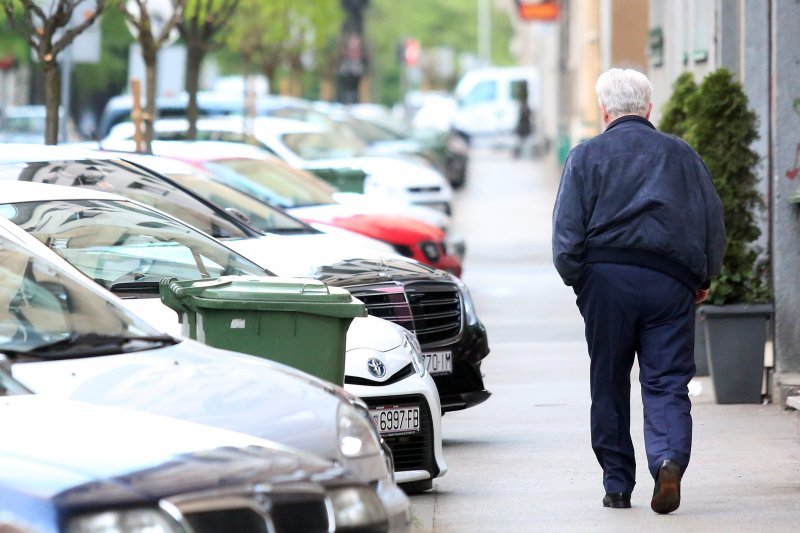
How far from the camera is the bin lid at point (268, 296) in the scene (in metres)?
6.75

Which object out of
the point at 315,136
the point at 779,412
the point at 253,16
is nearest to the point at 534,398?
the point at 779,412

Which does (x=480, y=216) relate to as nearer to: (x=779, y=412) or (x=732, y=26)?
(x=732, y=26)

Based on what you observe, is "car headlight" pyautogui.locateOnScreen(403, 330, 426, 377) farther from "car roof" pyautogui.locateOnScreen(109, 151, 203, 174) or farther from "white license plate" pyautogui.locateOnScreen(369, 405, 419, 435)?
"car roof" pyautogui.locateOnScreen(109, 151, 203, 174)

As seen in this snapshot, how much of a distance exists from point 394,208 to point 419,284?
7.42m

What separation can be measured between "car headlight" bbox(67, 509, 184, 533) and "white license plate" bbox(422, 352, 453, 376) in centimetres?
465

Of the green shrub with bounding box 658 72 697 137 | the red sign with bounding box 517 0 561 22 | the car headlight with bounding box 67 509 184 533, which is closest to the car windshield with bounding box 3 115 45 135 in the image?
the red sign with bounding box 517 0 561 22

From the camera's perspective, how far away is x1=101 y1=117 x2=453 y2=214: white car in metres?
20.4

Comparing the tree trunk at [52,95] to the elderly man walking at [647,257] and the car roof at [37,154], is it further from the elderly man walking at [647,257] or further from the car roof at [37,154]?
the elderly man walking at [647,257]

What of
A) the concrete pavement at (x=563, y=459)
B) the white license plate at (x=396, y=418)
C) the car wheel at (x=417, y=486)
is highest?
the white license plate at (x=396, y=418)

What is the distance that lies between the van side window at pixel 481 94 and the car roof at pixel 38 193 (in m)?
47.7

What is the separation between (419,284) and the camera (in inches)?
356

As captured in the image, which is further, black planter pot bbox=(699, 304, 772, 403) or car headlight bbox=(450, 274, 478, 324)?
black planter pot bbox=(699, 304, 772, 403)

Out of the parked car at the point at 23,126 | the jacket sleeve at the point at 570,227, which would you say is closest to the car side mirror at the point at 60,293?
the jacket sleeve at the point at 570,227

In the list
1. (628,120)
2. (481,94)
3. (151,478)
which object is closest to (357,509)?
(151,478)
